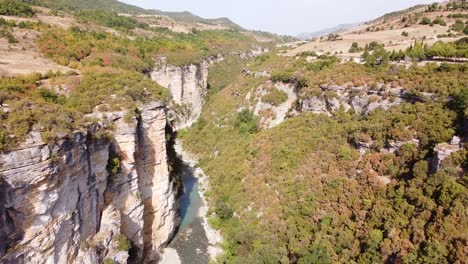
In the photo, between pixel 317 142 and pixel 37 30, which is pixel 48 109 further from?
pixel 37 30

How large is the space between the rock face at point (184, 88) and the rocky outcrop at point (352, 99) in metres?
30.8

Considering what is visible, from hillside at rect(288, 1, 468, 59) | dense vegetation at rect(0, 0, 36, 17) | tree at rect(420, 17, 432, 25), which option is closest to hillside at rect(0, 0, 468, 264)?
dense vegetation at rect(0, 0, 36, 17)

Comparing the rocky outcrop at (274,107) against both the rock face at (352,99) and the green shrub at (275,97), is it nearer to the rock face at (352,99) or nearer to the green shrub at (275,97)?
the green shrub at (275,97)

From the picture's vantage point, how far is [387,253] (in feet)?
71.6

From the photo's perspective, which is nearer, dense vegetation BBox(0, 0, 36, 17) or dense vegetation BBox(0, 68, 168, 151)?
dense vegetation BBox(0, 68, 168, 151)

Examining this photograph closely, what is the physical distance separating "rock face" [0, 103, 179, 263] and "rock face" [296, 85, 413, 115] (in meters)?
20.2

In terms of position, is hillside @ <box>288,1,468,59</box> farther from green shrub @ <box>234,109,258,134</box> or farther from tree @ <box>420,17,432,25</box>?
green shrub @ <box>234,109,258,134</box>

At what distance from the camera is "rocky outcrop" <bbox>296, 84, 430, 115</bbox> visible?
32.4 metres

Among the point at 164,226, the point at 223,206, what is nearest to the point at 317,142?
the point at 223,206

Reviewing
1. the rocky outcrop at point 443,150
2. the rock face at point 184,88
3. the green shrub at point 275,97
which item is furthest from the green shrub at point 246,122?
the rocky outcrop at point 443,150

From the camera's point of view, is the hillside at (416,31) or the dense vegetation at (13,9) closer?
the dense vegetation at (13,9)

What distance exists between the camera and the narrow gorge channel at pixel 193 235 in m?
31.1

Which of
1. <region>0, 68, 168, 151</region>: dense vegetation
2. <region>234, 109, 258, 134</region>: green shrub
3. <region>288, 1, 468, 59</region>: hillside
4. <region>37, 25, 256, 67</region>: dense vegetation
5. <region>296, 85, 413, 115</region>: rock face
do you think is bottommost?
<region>234, 109, 258, 134</region>: green shrub

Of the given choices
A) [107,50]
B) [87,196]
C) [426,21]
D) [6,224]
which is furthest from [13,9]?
[426,21]
